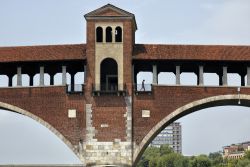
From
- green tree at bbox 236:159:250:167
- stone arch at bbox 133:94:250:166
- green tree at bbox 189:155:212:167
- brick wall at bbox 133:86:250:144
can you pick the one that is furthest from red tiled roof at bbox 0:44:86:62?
green tree at bbox 189:155:212:167

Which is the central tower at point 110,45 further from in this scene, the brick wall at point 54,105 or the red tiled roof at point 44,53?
the brick wall at point 54,105

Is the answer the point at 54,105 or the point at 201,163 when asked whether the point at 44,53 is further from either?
the point at 201,163

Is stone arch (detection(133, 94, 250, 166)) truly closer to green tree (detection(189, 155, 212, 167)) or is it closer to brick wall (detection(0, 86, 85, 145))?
brick wall (detection(0, 86, 85, 145))

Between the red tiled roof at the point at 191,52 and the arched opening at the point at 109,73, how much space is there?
5.44 feet

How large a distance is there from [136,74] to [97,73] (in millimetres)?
2872

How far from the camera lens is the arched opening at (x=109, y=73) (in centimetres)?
4447

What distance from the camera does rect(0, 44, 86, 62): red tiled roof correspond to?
44.4 metres

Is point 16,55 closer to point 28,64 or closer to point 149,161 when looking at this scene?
point 28,64

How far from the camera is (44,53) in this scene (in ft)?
148

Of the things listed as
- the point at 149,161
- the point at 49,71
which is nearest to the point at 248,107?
the point at 49,71

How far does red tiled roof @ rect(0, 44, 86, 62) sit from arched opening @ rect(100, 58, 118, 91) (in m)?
1.59

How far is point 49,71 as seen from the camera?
152 ft

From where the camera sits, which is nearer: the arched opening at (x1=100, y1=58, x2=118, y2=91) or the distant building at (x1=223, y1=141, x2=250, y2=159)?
the arched opening at (x1=100, y1=58, x2=118, y2=91)

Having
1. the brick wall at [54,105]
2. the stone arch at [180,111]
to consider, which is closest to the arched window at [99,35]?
the brick wall at [54,105]
